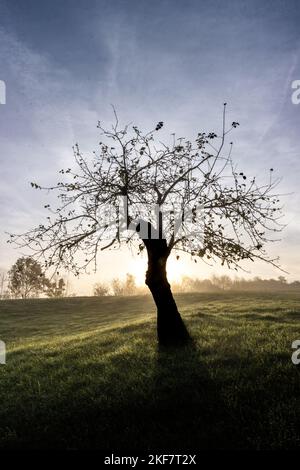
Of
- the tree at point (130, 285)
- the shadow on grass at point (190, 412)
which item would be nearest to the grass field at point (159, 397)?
the shadow on grass at point (190, 412)

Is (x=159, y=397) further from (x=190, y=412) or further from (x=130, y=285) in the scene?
(x=130, y=285)

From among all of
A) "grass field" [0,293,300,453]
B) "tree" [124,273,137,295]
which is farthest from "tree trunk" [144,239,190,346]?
"tree" [124,273,137,295]

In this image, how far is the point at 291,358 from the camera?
34.6 feet

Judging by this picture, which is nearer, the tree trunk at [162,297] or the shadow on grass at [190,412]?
the shadow on grass at [190,412]

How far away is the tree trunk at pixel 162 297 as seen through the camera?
14625 millimetres

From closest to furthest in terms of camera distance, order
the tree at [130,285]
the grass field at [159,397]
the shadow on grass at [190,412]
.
Result: the shadow on grass at [190,412], the grass field at [159,397], the tree at [130,285]

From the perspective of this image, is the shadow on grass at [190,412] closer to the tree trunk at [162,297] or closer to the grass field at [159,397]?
the grass field at [159,397]

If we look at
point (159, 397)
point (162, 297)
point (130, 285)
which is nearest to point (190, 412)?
point (159, 397)

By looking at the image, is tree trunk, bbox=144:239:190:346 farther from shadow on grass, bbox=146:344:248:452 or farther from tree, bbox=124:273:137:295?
tree, bbox=124:273:137:295

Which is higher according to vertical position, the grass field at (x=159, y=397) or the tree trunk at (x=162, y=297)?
the tree trunk at (x=162, y=297)

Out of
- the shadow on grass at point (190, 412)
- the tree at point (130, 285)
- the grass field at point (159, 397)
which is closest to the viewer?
the shadow on grass at point (190, 412)

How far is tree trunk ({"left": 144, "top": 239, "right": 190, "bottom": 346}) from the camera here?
48.0 ft

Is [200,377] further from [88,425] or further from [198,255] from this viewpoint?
[198,255]
